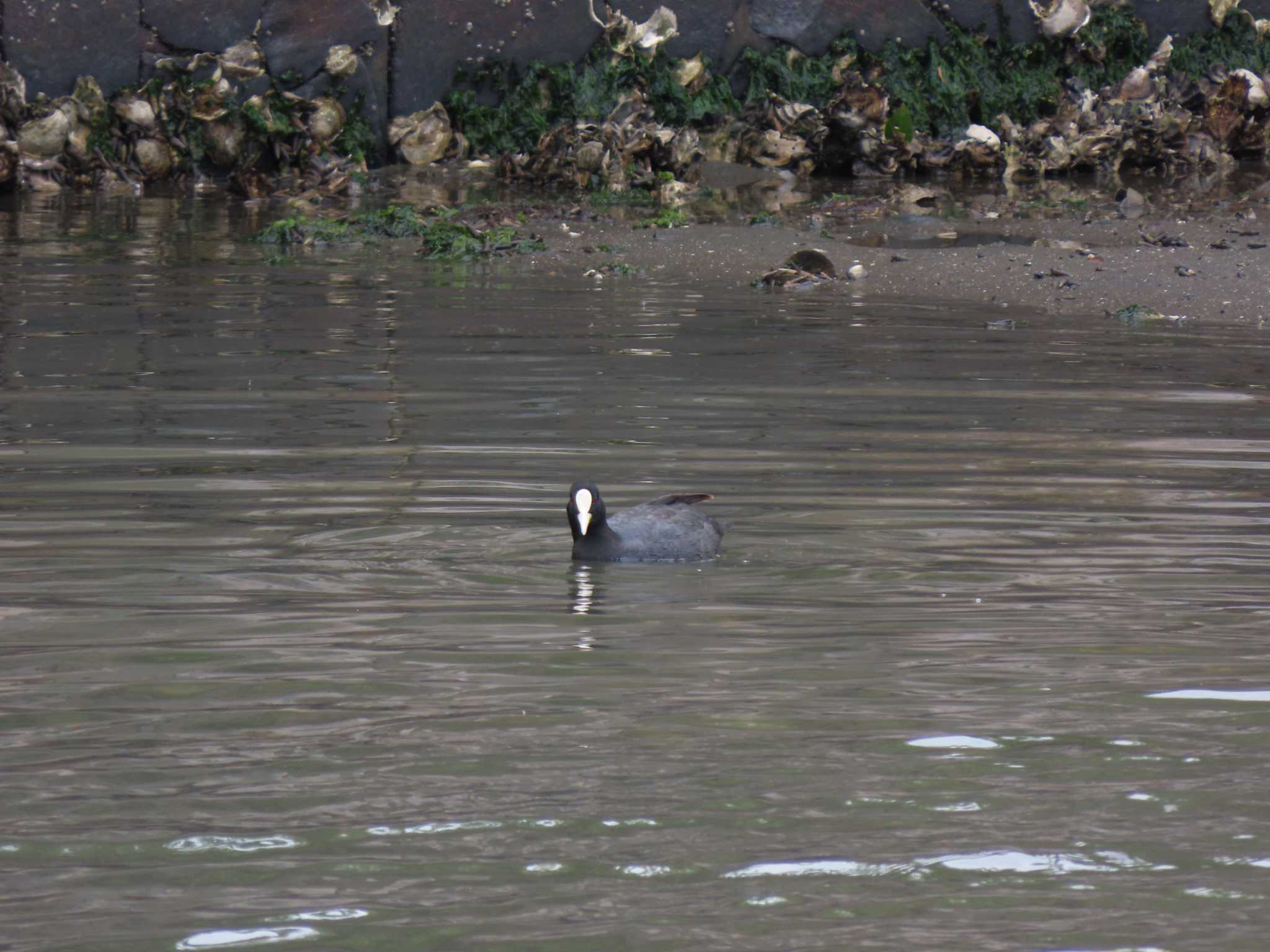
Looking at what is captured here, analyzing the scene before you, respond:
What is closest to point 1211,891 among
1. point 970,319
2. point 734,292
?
point 970,319

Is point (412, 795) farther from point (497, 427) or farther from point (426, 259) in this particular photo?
point (426, 259)

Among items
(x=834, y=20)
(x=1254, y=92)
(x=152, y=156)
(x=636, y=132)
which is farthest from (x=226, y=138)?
(x=1254, y=92)

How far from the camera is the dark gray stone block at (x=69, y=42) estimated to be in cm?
1788

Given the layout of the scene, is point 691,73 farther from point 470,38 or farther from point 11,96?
point 11,96

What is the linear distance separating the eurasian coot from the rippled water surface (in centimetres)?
11

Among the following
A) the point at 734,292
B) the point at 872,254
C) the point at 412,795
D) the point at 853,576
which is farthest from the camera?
the point at 872,254

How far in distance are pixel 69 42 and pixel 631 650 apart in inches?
582

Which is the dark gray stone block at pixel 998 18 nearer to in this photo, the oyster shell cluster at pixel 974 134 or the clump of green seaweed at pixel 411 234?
the oyster shell cluster at pixel 974 134

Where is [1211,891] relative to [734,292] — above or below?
below

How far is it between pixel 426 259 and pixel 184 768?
9666 millimetres

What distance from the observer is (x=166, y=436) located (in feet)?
25.6

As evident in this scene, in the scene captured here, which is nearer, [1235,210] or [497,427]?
[497,427]

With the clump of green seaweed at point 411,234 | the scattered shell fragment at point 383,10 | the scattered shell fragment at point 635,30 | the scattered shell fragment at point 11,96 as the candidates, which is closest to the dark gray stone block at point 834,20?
the scattered shell fragment at point 635,30

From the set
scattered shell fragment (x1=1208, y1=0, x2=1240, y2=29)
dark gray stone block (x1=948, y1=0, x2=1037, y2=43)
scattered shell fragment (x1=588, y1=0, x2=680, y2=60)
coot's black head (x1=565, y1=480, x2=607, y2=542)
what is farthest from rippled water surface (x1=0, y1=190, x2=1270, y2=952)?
scattered shell fragment (x1=1208, y1=0, x2=1240, y2=29)
